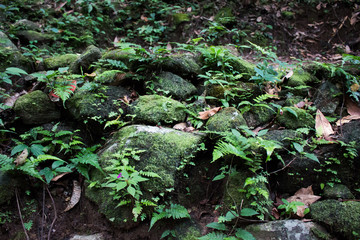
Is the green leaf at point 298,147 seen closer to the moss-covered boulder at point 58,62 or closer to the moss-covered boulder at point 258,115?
the moss-covered boulder at point 258,115

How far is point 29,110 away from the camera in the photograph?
3.47m

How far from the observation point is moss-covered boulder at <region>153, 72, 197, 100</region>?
4016 mm

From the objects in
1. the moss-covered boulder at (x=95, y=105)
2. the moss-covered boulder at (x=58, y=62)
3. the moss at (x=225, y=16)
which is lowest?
the moss-covered boulder at (x=95, y=105)

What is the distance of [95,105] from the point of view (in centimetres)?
354

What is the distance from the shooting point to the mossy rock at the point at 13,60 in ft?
13.9

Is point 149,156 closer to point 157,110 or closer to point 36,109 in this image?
point 157,110

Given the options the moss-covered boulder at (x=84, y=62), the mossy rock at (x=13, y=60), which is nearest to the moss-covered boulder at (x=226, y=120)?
the moss-covered boulder at (x=84, y=62)

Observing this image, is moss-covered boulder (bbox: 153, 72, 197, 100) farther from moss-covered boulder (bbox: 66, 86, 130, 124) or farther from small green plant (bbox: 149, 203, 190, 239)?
small green plant (bbox: 149, 203, 190, 239)

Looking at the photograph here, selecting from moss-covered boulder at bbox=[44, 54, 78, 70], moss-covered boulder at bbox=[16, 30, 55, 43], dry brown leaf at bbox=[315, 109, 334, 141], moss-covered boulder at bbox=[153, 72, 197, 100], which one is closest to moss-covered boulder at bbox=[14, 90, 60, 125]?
moss-covered boulder at bbox=[44, 54, 78, 70]

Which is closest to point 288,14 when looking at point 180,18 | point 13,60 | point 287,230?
point 180,18

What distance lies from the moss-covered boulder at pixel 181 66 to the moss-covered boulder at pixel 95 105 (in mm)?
1169

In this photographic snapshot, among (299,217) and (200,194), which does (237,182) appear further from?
(299,217)

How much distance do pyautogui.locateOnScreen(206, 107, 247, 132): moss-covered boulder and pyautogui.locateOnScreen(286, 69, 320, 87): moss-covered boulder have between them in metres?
1.66

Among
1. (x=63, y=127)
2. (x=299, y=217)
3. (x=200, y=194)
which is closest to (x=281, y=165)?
(x=299, y=217)
